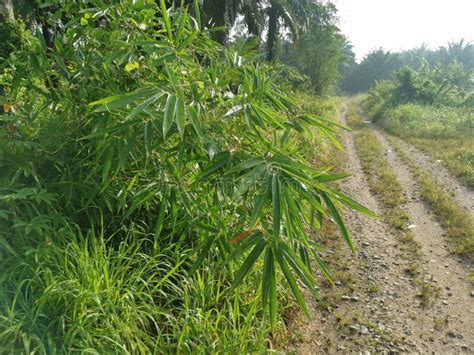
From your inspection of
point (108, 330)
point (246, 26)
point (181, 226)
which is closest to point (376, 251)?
point (181, 226)

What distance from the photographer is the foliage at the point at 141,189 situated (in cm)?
136

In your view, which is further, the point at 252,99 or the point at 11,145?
the point at 11,145

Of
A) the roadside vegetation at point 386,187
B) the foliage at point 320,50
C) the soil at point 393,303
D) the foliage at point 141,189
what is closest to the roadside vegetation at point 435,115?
the roadside vegetation at point 386,187

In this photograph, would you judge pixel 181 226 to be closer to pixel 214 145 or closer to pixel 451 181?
pixel 214 145

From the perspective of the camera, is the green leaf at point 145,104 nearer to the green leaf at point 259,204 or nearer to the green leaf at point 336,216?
the green leaf at point 259,204

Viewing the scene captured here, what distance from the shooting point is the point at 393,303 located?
262cm

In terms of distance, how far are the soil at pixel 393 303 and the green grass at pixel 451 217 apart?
0.45 feet

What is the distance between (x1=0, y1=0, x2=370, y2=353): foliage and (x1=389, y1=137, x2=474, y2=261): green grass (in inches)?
99.5

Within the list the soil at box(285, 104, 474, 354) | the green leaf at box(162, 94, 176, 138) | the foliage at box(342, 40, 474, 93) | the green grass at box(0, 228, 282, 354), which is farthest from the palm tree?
the foliage at box(342, 40, 474, 93)

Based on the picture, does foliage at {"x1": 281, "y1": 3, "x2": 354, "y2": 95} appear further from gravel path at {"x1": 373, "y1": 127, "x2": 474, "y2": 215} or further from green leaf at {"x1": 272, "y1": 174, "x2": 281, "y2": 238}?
green leaf at {"x1": 272, "y1": 174, "x2": 281, "y2": 238}

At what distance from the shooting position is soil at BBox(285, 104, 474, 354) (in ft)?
7.33

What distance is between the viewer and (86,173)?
1.93 metres

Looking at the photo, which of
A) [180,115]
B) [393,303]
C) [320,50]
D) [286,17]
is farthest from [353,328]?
[320,50]

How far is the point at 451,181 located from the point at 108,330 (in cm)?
604
